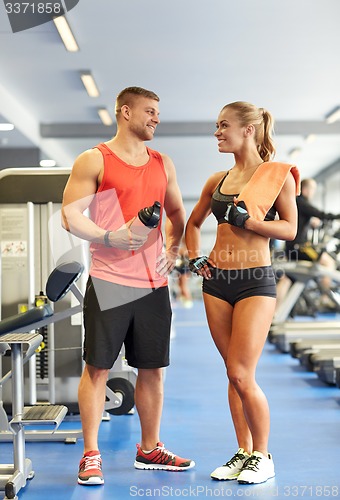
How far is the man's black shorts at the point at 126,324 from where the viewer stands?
9.68ft

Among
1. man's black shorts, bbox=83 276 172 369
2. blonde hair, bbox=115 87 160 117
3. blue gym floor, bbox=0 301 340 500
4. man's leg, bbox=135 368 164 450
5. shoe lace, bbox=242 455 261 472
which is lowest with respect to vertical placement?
blue gym floor, bbox=0 301 340 500

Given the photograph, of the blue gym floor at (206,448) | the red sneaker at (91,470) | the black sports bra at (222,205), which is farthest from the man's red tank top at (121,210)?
the blue gym floor at (206,448)

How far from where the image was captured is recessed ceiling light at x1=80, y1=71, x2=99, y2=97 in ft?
27.5

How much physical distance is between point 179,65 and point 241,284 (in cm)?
573

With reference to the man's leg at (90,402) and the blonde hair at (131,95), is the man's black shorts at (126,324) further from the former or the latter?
the blonde hair at (131,95)

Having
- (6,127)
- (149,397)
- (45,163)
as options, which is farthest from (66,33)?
(45,163)

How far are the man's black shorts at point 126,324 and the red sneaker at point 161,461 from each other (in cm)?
40

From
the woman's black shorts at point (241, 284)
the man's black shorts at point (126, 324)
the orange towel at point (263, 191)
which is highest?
the orange towel at point (263, 191)

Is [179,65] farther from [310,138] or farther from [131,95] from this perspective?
[131,95]

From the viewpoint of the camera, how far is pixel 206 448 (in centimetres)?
355

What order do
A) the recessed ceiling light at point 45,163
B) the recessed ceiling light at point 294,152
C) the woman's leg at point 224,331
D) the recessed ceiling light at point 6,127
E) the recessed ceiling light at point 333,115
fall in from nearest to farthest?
the woman's leg at point 224,331
the recessed ceiling light at point 6,127
the recessed ceiling light at point 333,115
the recessed ceiling light at point 45,163
the recessed ceiling light at point 294,152

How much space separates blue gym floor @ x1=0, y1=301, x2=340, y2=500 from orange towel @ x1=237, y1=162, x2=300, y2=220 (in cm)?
109

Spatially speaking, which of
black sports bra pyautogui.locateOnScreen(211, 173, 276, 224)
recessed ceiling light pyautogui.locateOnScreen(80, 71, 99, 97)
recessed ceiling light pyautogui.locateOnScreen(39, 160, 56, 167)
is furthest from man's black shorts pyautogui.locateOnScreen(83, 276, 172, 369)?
recessed ceiling light pyautogui.locateOnScreen(39, 160, 56, 167)

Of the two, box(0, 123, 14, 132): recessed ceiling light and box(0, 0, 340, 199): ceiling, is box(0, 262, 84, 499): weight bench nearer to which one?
box(0, 0, 340, 199): ceiling
